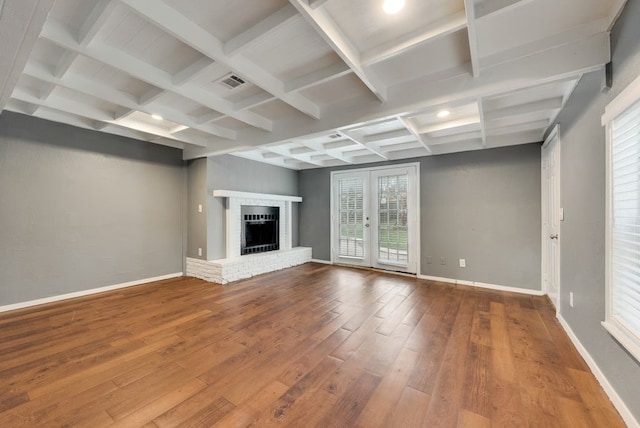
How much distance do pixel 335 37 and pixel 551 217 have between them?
139 inches

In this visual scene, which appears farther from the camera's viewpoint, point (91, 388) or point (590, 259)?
point (590, 259)

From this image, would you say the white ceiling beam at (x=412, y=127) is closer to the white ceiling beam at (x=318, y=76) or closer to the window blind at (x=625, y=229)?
the white ceiling beam at (x=318, y=76)

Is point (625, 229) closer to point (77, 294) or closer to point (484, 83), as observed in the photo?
point (484, 83)

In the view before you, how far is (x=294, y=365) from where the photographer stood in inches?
77.6

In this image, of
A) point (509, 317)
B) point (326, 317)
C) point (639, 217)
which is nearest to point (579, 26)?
point (639, 217)

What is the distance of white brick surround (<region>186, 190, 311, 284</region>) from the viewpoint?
14.3 ft

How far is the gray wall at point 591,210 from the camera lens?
1.45 meters

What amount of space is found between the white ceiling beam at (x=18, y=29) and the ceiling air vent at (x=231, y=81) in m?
1.18

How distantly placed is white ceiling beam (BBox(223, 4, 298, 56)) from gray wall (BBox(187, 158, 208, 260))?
310cm

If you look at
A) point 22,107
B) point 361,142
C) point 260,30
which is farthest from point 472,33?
point 22,107

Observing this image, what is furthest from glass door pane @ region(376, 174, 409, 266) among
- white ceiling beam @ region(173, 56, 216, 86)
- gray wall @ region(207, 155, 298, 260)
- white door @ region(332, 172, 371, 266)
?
Result: white ceiling beam @ region(173, 56, 216, 86)

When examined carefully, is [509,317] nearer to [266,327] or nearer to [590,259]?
[590,259]

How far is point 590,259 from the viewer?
77.7 inches

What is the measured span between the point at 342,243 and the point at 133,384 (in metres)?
4.44
